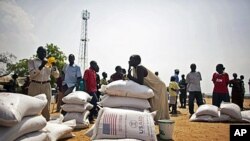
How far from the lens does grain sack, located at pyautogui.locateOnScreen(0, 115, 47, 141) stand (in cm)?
252

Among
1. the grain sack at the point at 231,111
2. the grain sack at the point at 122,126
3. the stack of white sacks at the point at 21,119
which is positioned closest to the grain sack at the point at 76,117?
the stack of white sacks at the point at 21,119

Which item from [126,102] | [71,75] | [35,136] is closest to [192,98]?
[71,75]

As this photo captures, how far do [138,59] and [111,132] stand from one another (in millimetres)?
2138

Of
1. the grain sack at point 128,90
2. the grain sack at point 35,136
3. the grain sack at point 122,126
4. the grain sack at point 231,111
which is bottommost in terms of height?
the grain sack at point 231,111

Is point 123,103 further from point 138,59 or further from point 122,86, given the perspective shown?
point 138,59

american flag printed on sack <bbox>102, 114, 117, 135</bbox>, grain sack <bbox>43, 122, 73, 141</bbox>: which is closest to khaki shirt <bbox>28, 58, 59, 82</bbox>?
grain sack <bbox>43, 122, 73, 141</bbox>

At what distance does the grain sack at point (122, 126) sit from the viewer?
9.86ft

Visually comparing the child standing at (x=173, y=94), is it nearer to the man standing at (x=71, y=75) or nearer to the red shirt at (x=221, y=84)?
the red shirt at (x=221, y=84)

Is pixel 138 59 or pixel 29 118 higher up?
pixel 138 59

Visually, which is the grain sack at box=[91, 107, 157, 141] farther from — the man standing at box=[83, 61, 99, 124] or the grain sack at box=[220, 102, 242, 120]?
the grain sack at box=[220, 102, 242, 120]

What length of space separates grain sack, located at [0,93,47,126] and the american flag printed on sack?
797mm

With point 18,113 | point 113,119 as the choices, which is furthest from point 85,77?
point 18,113

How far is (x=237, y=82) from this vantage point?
941 cm

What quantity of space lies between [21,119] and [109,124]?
3.09 feet
